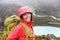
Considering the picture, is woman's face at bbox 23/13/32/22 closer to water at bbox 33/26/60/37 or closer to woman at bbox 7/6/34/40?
woman at bbox 7/6/34/40

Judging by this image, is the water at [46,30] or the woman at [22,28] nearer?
the woman at [22,28]

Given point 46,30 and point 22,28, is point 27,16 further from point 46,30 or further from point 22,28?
point 46,30

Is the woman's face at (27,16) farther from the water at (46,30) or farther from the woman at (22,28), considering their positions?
the water at (46,30)

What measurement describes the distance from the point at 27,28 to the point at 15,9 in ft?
6.53

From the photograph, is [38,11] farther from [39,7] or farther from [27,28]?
[27,28]

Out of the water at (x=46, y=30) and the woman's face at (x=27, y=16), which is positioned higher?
the woman's face at (x=27, y=16)

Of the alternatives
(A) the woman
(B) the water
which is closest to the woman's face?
(A) the woman

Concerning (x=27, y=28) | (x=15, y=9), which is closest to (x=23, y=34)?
(x=27, y=28)

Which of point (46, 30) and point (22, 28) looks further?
point (46, 30)

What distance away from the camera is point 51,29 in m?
3.71

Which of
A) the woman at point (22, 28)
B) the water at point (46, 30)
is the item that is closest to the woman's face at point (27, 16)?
the woman at point (22, 28)

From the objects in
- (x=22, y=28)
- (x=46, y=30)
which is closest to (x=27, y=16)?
(x=22, y=28)

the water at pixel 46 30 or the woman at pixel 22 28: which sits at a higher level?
the woman at pixel 22 28

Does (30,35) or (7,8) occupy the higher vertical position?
(7,8)
